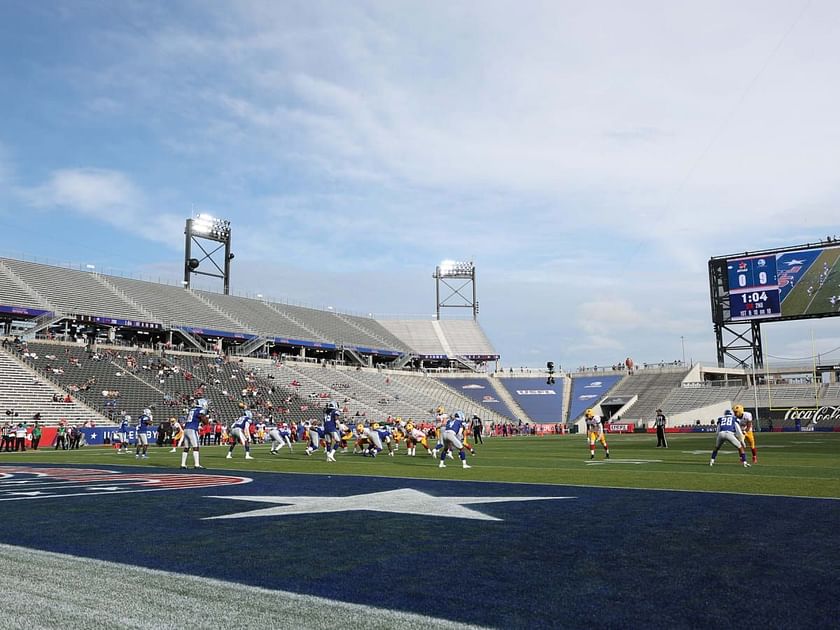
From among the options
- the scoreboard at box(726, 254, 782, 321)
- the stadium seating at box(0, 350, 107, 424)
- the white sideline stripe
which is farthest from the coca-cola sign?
the white sideline stripe

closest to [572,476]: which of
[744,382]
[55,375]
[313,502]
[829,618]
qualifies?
[313,502]

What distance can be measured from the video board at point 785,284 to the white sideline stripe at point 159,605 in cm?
5611

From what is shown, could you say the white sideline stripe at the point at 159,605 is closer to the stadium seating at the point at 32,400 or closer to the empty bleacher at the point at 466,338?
the stadium seating at the point at 32,400

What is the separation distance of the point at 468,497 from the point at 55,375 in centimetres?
3800

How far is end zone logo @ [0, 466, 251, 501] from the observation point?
12.5m

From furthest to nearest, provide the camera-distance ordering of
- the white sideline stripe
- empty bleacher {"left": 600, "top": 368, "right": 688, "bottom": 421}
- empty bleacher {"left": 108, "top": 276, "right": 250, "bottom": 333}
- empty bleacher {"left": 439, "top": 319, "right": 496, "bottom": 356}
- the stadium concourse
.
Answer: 1. empty bleacher {"left": 439, "top": 319, "right": 496, "bottom": 356}
2. empty bleacher {"left": 600, "top": 368, "right": 688, "bottom": 421}
3. empty bleacher {"left": 108, "top": 276, "right": 250, "bottom": 333}
4. the stadium concourse
5. the white sideline stripe

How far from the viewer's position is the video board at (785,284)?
52.4 metres

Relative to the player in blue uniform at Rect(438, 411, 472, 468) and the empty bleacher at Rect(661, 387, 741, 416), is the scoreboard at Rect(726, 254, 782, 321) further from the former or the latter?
the player in blue uniform at Rect(438, 411, 472, 468)

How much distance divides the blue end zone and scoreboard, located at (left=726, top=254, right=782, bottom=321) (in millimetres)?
49226

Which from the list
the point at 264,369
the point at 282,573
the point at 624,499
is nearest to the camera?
the point at 282,573

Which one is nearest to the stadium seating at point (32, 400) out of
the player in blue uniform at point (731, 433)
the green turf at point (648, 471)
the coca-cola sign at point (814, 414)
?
the green turf at point (648, 471)

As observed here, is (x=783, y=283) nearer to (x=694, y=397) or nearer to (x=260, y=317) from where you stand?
(x=694, y=397)

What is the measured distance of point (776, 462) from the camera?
18.8m

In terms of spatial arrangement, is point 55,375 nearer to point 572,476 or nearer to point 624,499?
point 572,476
